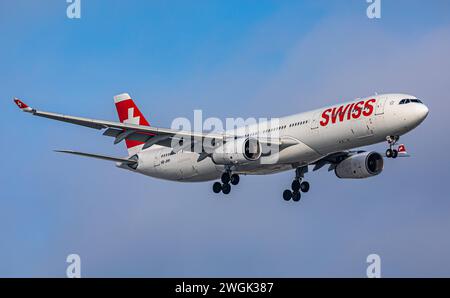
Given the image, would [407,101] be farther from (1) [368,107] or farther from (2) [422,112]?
(1) [368,107]

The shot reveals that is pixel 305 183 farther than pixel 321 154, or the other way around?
pixel 305 183

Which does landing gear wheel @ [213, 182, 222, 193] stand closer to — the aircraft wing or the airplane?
the airplane

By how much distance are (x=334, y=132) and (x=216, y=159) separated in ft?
26.7

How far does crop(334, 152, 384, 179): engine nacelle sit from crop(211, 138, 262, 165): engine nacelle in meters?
8.28

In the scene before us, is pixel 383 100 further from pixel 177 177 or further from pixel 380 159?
pixel 177 177

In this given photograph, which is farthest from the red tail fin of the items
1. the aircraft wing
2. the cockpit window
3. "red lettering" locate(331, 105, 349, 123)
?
the cockpit window

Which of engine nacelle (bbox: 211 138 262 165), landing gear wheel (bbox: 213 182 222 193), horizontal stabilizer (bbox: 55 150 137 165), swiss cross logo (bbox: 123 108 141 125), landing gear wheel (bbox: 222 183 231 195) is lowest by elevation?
landing gear wheel (bbox: 222 183 231 195)

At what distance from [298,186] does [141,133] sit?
12.2 meters

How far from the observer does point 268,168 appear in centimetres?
6769

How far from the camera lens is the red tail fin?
7853cm

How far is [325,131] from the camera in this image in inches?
2499
